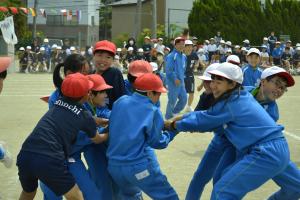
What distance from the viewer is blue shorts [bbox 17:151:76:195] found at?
436 centimetres

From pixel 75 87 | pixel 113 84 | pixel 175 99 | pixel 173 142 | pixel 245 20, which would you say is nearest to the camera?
pixel 75 87

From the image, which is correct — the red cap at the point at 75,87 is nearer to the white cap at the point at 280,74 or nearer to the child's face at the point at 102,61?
the child's face at the point at 102,61

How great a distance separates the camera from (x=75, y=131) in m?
4.51

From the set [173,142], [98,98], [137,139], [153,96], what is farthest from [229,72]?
[173,142]

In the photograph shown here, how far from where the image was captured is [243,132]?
4.61 meters

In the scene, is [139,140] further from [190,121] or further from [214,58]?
[214,58]

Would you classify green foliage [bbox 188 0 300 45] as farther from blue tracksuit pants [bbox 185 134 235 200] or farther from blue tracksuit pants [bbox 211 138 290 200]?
blue tracksuit pants [bbox 211 138 290 200]

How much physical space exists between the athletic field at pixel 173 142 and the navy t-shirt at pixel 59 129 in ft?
6.12

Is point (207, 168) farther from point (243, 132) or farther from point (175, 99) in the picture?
point (175, 99)

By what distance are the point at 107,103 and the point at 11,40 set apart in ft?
70.8

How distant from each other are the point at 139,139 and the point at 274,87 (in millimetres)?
1420

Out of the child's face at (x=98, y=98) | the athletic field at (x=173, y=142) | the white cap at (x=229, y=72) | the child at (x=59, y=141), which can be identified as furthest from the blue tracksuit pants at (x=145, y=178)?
the athletic field at (x=173, y=142)

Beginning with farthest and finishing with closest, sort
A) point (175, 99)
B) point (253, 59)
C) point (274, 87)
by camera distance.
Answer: point (175, 99) → point (253, 59) → point (274, 87)

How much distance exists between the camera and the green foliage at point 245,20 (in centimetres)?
3909
